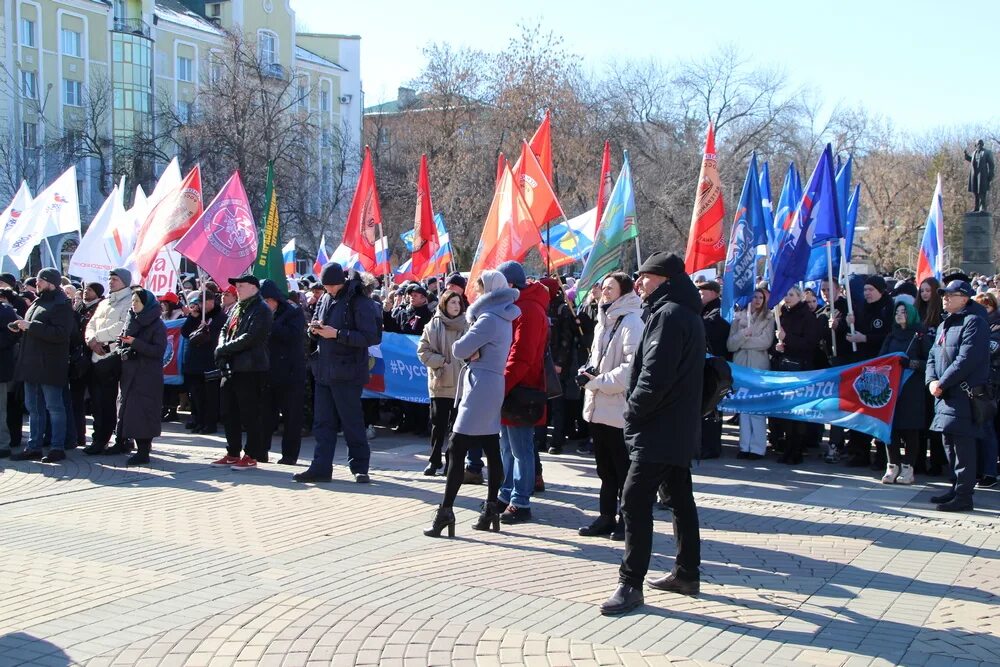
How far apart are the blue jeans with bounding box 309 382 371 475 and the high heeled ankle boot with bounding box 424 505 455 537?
2.29 meters

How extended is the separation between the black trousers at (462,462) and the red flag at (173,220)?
673 centimetres

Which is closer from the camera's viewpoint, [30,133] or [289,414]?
[289,414]

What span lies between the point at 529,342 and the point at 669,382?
89.1 inches

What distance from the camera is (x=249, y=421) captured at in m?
10.5

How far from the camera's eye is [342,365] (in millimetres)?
9539

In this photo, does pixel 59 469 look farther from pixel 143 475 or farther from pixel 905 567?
pixel 905 567

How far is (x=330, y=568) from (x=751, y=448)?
6.03 m

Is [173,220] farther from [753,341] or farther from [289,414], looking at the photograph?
[753,341]

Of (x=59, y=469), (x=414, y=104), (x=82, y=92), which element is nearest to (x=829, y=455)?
(x=59, y=469)

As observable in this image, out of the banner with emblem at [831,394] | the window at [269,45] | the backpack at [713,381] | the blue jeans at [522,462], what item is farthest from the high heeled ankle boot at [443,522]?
the window at [269,45]

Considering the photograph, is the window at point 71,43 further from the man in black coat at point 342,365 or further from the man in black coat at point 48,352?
the man in black coat at point 342,365

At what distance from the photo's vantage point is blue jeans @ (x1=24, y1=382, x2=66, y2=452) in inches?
429

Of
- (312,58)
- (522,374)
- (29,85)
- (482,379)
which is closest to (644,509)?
(482,379)

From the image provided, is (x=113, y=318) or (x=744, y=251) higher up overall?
(x=744, y=251)
